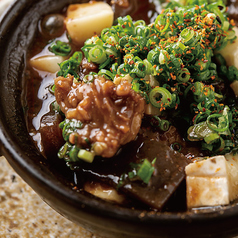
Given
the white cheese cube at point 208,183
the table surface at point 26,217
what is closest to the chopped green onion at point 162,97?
the white cheese cube at point 208,183

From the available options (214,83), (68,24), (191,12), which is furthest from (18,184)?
(191,12)

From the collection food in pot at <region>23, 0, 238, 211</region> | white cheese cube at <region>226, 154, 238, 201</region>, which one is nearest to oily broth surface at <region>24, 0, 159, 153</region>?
food in pot at <region>23, 0, 238, 211</region>

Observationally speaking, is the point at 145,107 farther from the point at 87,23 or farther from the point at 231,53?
the point at 87,23

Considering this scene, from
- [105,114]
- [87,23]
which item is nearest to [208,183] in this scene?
[105,114]

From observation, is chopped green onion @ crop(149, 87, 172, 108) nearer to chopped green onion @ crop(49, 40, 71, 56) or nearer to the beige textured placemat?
chopped green onion @ crop(49, 40, 71, 56)

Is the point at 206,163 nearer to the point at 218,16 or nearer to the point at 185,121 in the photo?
the point at 185,121
